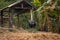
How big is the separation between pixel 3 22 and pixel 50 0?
6.88 m

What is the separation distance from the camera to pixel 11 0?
24.7 m

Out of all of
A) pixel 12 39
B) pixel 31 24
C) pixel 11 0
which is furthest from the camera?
pixel 11 0

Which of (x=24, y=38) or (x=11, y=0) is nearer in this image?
(x=24, y=38)

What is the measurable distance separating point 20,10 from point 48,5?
587 cm

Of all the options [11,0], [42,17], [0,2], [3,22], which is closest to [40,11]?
[42,17]

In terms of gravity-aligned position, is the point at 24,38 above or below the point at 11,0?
below

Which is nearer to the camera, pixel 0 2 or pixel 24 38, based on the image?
pixel 24 38

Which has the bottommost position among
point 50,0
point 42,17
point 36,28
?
point 36,28

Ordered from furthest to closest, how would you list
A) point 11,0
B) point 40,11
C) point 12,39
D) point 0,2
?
point 11,0
point 0,2
point 40,11
point 12,39

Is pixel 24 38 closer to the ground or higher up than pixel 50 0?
closer to the ground

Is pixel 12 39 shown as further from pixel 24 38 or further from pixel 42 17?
pixel 42 17

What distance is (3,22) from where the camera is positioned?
1686 cm

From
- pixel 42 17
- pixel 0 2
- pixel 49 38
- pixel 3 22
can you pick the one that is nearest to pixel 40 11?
pixel 42 17

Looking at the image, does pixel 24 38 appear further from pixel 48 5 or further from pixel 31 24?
pixel 31 24
